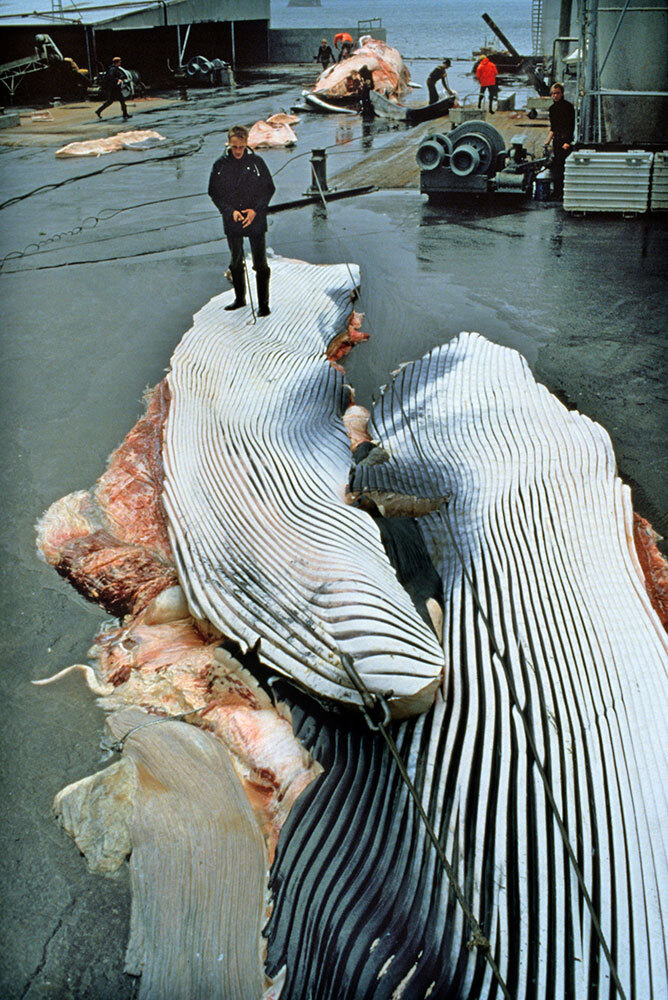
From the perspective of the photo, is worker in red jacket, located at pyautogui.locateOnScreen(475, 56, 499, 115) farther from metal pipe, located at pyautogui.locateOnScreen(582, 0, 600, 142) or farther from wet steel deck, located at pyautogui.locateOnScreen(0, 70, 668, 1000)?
metal pipe, located at pyautogui.locateOnScreen(582, 0, 600, 142)

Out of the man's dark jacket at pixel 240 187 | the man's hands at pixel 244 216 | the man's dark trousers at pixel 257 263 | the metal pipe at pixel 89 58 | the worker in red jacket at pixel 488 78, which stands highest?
the metal pipe at pixel 89 58

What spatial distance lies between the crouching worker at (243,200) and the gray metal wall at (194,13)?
746 inches

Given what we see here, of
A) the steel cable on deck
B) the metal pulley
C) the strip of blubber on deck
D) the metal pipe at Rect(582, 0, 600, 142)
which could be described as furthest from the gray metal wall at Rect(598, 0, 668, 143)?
the strip of blubber on deck

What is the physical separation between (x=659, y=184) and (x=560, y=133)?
7.39ft

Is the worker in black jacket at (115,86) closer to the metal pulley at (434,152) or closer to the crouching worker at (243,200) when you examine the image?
the metal pulley at (434,152)

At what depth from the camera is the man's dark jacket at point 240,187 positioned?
6.28 metres

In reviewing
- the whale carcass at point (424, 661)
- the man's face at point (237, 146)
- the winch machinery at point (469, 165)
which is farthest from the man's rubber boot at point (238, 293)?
the winch machinery at point (469, 165)

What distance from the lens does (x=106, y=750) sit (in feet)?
9.93

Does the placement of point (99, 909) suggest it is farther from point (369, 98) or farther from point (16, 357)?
point (369, 98)

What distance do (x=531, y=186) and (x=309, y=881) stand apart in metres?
10.4

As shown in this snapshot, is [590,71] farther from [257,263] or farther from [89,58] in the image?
[89,58]

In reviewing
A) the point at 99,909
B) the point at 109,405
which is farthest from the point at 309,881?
the point at 109,405

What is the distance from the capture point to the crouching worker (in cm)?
628

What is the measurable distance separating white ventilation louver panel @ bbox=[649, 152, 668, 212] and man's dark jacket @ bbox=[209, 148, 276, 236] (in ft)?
18.0
